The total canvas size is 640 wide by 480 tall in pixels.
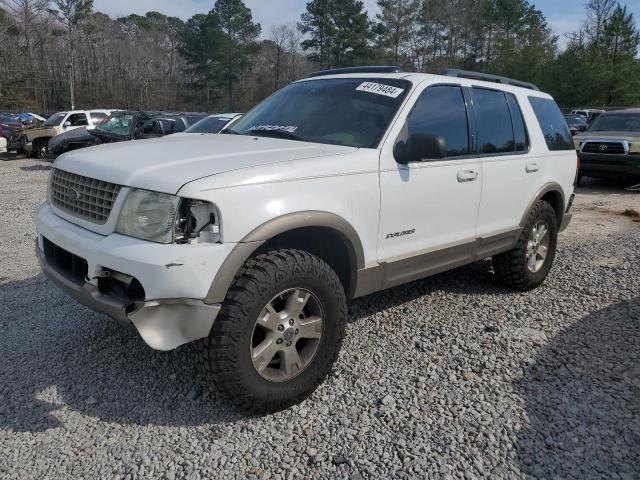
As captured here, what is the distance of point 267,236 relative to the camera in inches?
106

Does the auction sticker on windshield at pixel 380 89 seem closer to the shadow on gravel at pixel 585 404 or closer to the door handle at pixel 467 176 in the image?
the door handle at pixel 467 176

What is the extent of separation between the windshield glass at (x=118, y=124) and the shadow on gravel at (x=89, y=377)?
1125 centimetres

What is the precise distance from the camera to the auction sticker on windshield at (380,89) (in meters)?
3.60

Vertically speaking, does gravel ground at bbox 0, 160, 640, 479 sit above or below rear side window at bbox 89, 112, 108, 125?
below

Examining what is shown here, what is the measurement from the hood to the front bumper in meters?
0.30

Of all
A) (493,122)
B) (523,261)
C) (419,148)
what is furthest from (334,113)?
(523,261)

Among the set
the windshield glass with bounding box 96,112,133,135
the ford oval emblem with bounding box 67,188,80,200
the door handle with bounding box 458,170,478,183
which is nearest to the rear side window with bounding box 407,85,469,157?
the door handle with bounding box 458,170,478,183

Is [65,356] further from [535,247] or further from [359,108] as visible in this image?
[535,247]

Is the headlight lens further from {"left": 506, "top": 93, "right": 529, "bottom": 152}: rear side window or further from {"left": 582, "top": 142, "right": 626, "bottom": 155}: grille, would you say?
{"left": 582, "top": 142, "right": 626, "bottom": 155}: grille

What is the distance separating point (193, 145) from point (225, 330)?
1255 millimetres

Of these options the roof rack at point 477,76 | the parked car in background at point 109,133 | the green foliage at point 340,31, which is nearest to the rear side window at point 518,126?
the roof rack at point 477,76

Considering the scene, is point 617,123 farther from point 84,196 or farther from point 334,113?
point 84,196

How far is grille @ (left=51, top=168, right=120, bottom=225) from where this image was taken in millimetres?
2742

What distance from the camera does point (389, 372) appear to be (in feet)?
Result: 11.2
